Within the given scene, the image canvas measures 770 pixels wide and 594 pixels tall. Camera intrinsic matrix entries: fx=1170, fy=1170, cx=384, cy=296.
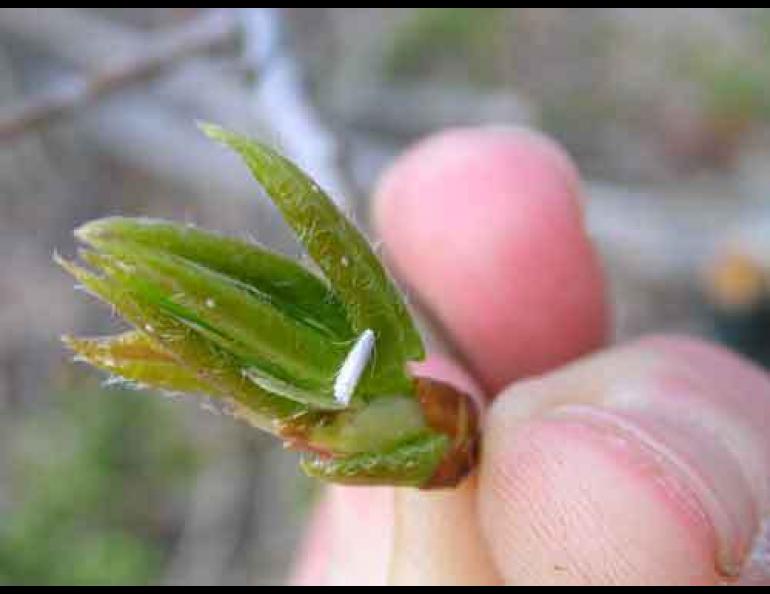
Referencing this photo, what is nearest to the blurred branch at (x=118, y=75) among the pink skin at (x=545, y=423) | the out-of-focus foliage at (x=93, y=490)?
the pink skin at (x=545, y=423)

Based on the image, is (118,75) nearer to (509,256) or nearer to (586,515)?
(509,256)

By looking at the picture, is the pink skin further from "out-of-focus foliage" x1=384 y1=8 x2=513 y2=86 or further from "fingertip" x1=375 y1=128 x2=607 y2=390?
"out-of-focus foliage" x1=384 y1=8 x2=513 y2=86

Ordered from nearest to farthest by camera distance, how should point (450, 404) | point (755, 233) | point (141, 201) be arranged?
point (450, 404)
point (755, 233)
point (141, 201)

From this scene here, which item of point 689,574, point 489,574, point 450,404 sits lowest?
point 489,574

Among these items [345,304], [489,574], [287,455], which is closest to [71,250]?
[287,455]

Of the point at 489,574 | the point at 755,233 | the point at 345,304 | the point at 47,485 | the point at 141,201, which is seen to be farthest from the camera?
the point at 141,201

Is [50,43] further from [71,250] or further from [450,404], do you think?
[450,404]

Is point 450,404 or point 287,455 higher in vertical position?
point 450,404
